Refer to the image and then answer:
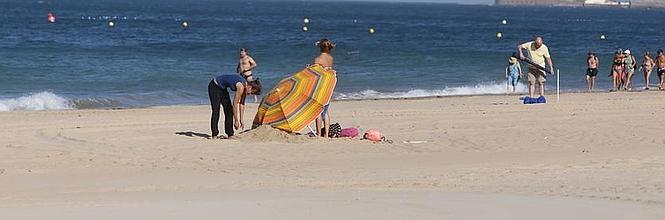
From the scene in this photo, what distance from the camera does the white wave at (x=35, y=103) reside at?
64.9 ft

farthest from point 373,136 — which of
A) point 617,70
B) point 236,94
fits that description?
point 617,70

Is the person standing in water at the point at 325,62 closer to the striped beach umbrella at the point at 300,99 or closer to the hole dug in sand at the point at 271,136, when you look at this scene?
the striped beach umbrella at the point at 300,99

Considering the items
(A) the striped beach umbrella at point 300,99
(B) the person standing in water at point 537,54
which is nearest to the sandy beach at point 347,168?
(A) the striped beach umbrella at point 300,99

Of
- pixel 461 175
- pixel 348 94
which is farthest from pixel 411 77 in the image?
pixel 461 175

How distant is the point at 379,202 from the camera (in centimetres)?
819

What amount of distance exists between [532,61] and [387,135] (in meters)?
4.58

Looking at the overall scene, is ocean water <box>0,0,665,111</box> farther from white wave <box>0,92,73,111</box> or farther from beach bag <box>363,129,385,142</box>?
beach bag <box>363,129,385,142</box>

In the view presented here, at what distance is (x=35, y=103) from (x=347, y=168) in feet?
36.5

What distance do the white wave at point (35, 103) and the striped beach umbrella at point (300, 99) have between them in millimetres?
8370

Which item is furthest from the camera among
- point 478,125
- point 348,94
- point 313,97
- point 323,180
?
point 348,94

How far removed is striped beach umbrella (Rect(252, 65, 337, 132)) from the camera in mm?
12156

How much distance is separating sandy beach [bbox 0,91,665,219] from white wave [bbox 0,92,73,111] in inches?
143

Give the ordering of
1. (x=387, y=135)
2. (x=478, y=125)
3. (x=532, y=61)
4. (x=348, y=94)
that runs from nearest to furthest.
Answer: (x=387, y=135)
(x=478, y=125)
(x=532, y=61)
(x=348, y=94)

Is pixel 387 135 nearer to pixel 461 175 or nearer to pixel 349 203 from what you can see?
pixel 461 175
